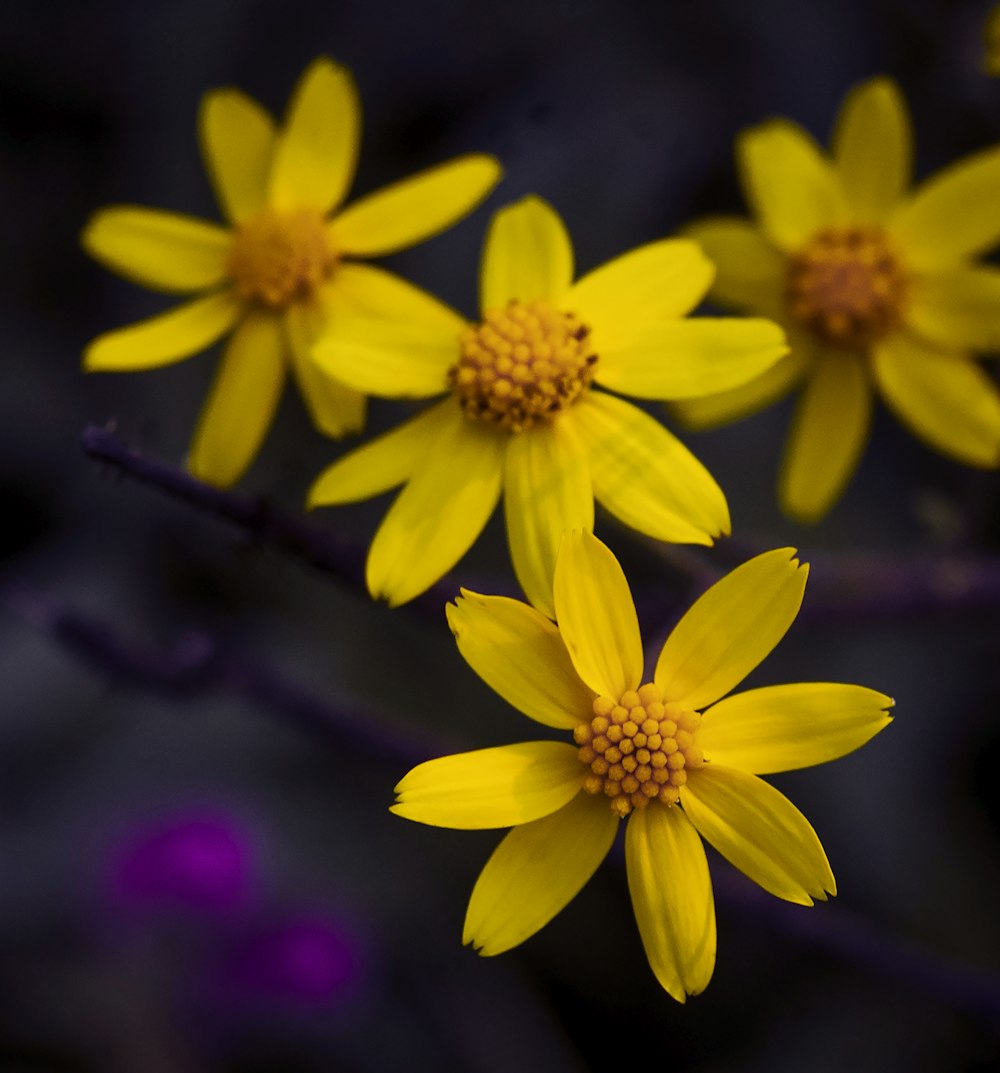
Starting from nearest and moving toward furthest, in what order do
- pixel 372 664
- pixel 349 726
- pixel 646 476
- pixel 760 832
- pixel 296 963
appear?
pixel 760 832 → pixel 646 476 → pixel 349 726 → pixel 296 963 → pixel 372 664

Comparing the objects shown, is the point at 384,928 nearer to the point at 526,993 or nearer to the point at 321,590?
the point at 526,993

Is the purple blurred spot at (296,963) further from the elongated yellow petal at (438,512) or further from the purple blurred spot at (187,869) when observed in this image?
the elongated yellow petal at (438,512)

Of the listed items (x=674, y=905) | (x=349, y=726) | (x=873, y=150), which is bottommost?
(x=349, y=726)

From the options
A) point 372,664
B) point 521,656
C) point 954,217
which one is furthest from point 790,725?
point 372,664

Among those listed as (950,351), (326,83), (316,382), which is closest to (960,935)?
(950,351)

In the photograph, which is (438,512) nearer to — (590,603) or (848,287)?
(590,603)

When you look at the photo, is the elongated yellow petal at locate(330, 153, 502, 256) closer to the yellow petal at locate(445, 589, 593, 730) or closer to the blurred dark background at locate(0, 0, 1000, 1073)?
the yellow petal at locate(445, 589, 593, 730)
